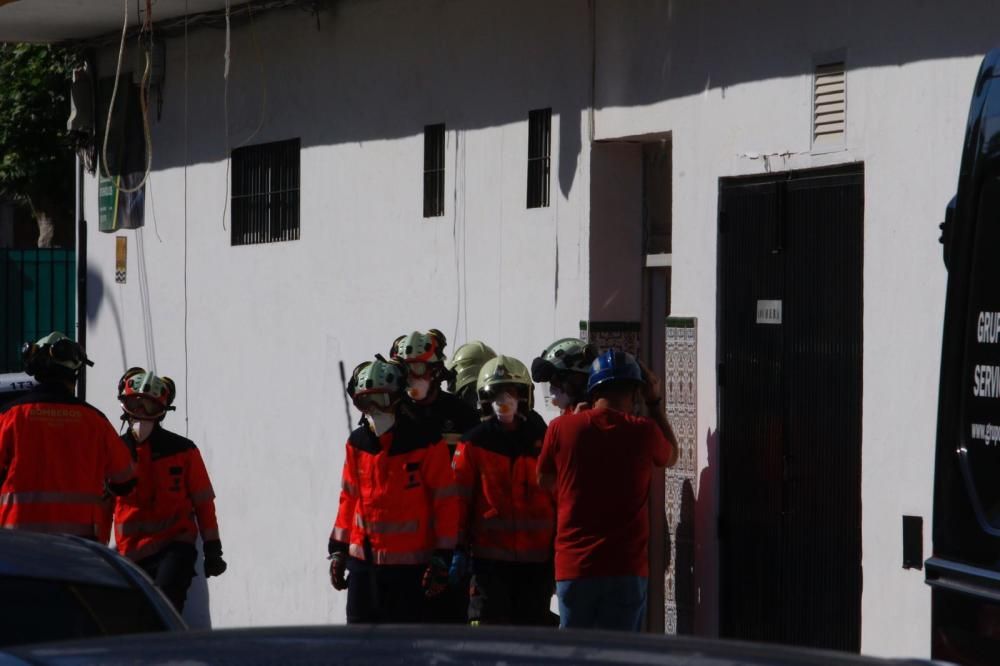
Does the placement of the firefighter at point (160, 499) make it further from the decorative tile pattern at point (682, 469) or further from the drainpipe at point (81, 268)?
the drainpipe at point (81, 268)

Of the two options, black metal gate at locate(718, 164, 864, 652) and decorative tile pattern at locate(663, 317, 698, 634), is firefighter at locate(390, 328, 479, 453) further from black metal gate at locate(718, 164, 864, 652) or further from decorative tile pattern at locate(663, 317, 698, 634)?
black metal gate at locate(718, 164, 864, 652)

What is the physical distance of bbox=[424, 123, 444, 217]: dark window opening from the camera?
1156 centimetres

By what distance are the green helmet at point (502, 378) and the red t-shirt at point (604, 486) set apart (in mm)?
1000

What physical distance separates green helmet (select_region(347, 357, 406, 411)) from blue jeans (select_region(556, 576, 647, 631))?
5.22ft

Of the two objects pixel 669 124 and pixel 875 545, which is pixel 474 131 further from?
pixel 875 545

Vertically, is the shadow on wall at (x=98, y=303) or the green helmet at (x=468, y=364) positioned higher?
the shadow on wall at (x=98, y=303)

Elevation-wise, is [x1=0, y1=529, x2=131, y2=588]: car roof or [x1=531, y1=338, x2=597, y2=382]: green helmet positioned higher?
[x1=531, y1=338, x2=597, y2=382]: green helmet

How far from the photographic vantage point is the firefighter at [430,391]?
32.9 feet

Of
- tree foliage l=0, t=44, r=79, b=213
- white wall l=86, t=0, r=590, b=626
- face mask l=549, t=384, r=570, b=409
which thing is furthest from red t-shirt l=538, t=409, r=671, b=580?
tree foliage l=0, t=44, r=79, b=213

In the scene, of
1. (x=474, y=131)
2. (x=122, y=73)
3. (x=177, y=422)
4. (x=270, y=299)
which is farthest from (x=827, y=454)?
(x=122, y=73)

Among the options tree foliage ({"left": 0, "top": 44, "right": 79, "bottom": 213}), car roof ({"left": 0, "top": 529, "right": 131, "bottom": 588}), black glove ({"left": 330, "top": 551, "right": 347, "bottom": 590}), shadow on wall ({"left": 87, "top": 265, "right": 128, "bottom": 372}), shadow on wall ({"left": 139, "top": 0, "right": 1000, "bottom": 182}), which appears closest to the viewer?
car roof ({"left": 0, "top": 529, "right": 131, "bottom": 588})

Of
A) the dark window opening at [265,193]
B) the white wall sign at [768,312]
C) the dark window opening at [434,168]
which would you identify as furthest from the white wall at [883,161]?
the dark window opening at [265,193]

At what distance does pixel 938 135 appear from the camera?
7750 millimetres

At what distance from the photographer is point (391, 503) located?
9195 mm
